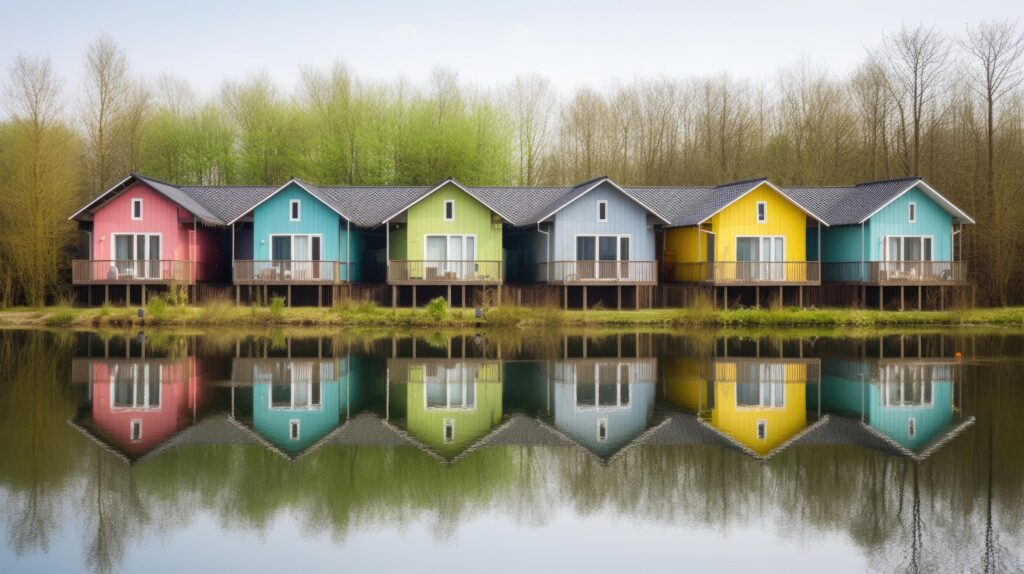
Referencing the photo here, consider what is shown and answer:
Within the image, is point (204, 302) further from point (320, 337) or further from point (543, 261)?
point (543, 261)

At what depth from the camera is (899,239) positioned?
43.2 meters

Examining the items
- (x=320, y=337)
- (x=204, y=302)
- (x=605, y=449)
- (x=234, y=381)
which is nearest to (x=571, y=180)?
(x=204, y=302)

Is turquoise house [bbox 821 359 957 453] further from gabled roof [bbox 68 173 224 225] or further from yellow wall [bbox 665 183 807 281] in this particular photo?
gabled roof [bbox 68 173 224 225]

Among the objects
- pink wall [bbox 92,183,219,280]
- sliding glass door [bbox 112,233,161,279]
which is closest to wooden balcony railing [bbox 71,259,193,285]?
sliding glass door [bbox 112,233,161,279]

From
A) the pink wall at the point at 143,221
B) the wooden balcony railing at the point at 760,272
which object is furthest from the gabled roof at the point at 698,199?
the pink wall at the point at 143,221

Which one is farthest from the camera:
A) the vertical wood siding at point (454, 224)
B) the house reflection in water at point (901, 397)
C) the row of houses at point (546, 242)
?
the vertical wood siding at point (454, 224)

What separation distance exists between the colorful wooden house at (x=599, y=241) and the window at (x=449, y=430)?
23615 millimetres

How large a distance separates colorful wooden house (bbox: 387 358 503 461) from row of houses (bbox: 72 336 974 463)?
4 centimetres

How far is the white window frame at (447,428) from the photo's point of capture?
51.5 ft

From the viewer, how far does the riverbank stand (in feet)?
122

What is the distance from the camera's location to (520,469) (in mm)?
14000

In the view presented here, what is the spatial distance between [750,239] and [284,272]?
20727 millimetres

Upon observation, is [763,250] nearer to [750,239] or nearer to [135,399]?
[750,239]

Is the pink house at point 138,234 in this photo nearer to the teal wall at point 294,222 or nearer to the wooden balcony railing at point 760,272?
the teal wall at point 294,222
